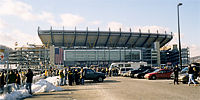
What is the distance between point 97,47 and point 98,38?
7099 millimetres

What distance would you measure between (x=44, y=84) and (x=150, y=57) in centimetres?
10633

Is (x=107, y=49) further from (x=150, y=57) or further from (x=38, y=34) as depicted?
(x=38, y=34)

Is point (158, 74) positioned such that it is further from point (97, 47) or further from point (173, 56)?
→ point (173, 56)

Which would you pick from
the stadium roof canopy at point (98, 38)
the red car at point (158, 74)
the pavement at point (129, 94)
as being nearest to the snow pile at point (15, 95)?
the pavement at point (129, 94)

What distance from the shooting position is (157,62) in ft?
383

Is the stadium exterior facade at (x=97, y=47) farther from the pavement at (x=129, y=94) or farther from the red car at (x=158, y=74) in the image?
the pavement at (x=129, y=94)

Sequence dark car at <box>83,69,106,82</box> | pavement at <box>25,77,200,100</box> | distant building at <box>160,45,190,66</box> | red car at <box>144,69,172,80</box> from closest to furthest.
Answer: pavement at <box>25,77,200,100</box>
dark car at <box>83,69,106,82</box>
red car at <box>144,69,172,80</box>
distant building at <box>160,45,190,66</box>

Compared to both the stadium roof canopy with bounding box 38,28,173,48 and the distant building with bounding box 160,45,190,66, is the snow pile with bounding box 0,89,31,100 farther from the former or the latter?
the distant building with bounding box 160,45,190,66

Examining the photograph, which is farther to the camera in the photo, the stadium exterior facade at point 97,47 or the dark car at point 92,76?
the stadium exterior facade at point 97,47

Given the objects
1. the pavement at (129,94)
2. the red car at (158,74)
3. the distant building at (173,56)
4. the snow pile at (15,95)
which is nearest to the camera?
the snow pile at (15,95)

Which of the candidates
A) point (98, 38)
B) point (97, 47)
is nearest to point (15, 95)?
point (98, 38)

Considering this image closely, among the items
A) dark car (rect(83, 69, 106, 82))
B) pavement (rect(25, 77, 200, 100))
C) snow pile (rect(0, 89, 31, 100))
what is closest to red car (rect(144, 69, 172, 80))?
dark car (rect(83, 69, 106, 82))

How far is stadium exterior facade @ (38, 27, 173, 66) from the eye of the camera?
111062 mm

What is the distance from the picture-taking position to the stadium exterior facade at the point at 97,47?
11106 cm
